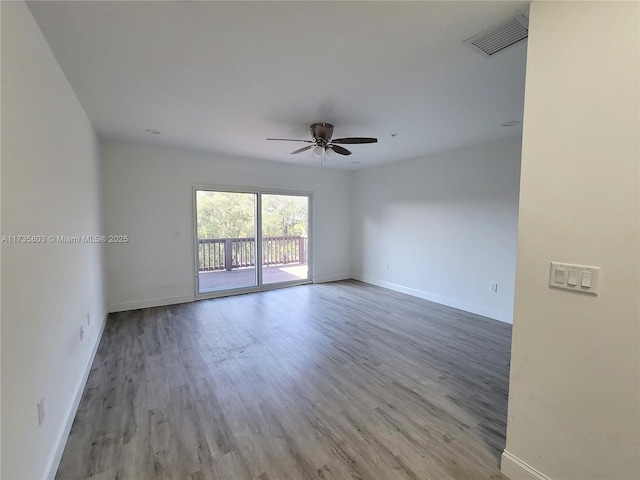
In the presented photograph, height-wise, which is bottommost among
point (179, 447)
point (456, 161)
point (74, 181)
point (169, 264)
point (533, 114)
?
point (179, 447)

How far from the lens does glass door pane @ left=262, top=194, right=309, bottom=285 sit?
Answer: 5684mm

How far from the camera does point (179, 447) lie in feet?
5.78

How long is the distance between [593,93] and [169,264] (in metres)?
5.03

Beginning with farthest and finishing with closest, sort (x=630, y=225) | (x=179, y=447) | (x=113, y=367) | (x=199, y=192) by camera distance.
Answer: (x=199, y=192) → (x=113, y=367) → (x=179, y=447) → (x=630, y=225)

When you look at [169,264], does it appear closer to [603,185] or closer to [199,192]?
[199,192]

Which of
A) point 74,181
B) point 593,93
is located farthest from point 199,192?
point 593,93

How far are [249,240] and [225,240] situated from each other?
1.52 feet

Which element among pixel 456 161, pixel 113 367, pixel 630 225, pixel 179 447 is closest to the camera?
pixel 630 225

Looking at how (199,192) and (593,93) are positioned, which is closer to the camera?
(593,93)

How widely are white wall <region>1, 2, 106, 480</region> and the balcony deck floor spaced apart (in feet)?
9.81

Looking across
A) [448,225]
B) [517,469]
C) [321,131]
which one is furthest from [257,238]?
[517,469]

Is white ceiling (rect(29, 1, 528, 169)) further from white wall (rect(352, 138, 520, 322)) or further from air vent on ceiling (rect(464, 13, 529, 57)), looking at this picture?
white wall (rect(352, 138, 520, 322))

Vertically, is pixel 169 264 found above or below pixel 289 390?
above

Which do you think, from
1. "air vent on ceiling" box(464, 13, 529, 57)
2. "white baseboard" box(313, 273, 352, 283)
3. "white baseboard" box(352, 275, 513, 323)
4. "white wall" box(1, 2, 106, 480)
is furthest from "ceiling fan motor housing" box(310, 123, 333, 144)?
"white baseboard" box(313, 273, 352, 283)
